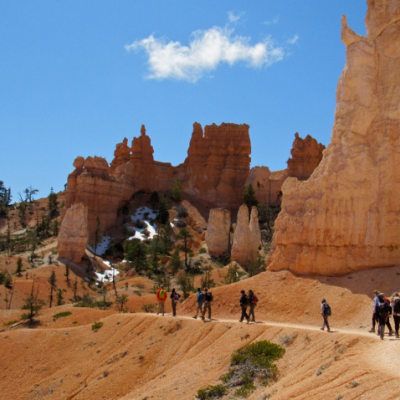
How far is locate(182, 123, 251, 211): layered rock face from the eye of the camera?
228ft

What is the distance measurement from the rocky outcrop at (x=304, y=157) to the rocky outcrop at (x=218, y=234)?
62.1ft

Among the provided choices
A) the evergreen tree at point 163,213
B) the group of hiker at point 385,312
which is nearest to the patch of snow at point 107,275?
the evergreen tree at point 163,213

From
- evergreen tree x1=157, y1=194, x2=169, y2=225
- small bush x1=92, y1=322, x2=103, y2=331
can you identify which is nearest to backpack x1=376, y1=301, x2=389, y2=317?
small bush x1=92, y1=322, x2=103, y2=331

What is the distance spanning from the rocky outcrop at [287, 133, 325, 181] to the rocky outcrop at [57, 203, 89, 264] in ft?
101

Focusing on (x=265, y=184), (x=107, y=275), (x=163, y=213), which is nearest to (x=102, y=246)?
(x=107, y=275)

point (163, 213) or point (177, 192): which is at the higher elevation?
point (177, 192)

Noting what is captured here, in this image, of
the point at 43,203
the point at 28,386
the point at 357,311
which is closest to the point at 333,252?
the point at 357,311

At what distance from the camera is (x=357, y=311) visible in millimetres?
15594

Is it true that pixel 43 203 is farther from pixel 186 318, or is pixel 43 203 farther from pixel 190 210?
pixel 186 318

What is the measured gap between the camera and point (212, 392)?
12.2 metres

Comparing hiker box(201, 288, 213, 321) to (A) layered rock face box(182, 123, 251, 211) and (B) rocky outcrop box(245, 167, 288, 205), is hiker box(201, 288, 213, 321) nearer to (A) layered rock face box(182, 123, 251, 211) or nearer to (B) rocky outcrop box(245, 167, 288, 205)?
(A) layered rock face box(182, 123, 251, 211)

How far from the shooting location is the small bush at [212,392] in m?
12.0

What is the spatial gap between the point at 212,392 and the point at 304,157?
191 feet

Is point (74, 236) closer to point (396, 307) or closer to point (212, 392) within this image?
point (212, 392)
